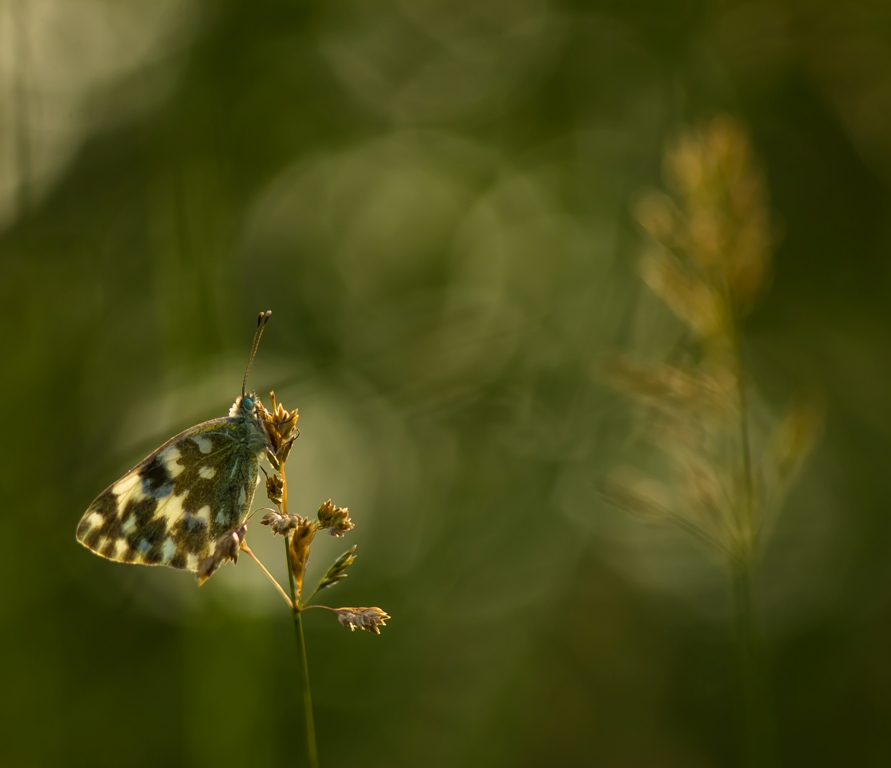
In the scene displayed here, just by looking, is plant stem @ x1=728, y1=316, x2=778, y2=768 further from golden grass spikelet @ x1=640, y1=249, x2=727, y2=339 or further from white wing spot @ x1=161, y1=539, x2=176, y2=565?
white wing spot @ x1=161, y1=539, x2=176, y2=565

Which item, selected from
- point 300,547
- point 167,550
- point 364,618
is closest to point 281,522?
point 300,547

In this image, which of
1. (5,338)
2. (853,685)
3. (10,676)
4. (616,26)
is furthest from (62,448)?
(616,26)

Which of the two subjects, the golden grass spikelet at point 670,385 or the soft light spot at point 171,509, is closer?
the golden grass spikelet at point 670,385

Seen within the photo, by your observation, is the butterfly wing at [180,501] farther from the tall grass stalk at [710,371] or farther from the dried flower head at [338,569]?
the tall grass stalk at [710,371]

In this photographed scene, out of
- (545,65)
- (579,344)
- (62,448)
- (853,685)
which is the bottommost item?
(853,685)

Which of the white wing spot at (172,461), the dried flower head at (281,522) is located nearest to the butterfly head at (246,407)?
the white wing spot at (172,461)

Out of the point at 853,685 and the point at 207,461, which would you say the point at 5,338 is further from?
the point at 853,685
